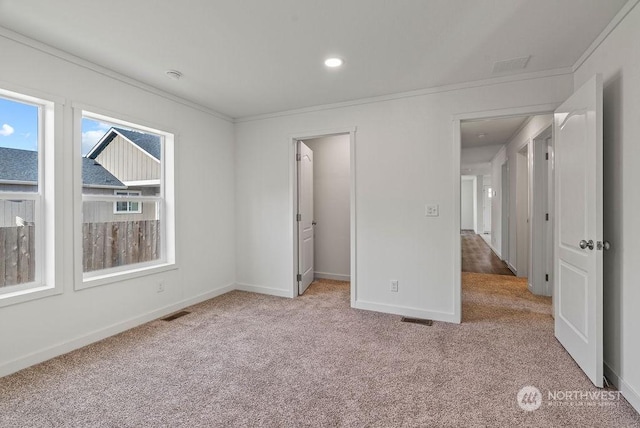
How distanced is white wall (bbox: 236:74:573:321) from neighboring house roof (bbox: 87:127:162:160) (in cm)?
133

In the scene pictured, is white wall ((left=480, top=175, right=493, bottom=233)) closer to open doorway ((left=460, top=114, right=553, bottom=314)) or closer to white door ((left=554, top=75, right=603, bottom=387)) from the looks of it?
open doorway ((left=460, top=114, right=553, bottom=314))

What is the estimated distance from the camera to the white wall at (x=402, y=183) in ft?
10.2

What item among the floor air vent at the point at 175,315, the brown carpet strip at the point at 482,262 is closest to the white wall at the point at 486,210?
the brown carpet strip at the point at 482,262

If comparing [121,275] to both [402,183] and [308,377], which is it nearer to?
[308,377]

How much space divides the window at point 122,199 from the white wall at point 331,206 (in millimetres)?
2312

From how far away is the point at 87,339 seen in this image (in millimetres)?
2631

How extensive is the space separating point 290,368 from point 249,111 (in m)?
3.06

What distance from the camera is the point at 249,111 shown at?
399 centimetres

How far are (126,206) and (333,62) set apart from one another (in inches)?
95.8

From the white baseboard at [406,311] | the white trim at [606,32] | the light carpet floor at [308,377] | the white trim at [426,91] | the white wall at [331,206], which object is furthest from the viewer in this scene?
the white wall at [331,206]

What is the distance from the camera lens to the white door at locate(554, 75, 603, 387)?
77.9 inches

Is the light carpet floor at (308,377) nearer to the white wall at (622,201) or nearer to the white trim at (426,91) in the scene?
the white wall at (622,201)

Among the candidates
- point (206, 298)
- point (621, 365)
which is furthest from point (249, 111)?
point (621, 365)

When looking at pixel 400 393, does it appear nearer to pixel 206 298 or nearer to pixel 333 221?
pixel 206 298
